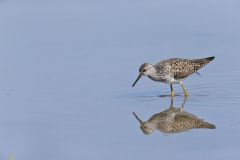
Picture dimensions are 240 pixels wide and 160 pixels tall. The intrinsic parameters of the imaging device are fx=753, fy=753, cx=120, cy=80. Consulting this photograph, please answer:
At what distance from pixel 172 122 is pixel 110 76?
245 cm

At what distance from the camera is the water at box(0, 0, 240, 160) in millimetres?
9828

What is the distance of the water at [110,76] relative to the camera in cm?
983

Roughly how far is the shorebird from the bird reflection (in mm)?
1455

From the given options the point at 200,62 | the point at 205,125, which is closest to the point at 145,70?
the point at 200,62

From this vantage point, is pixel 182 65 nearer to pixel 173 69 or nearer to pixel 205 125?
pixel 173 69

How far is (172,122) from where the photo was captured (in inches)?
426

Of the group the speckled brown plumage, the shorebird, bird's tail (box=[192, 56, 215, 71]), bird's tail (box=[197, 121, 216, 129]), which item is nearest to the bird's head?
the shorebird

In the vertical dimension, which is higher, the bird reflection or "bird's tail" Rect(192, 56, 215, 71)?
"bird's tail" Rect(192, 56, 215, 71)

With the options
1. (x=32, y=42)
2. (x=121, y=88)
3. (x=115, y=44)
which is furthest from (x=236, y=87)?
(x=32, y=42)

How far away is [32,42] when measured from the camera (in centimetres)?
1446

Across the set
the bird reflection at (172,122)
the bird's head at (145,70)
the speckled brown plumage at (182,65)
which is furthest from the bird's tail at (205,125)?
the speckled brown plumage at (182,65)

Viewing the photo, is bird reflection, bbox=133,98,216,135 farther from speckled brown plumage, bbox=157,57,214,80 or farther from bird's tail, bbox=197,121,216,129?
speckled brown plumage, bbox=157,57,214,80

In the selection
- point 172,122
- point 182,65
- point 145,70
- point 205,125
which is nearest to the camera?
point 205,125

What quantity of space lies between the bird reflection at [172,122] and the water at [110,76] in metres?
0.13
